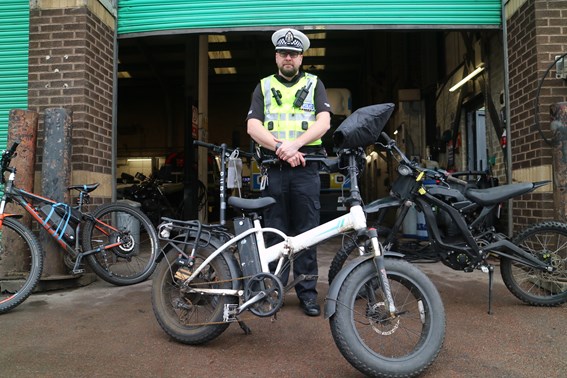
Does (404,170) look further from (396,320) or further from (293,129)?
(396,320)

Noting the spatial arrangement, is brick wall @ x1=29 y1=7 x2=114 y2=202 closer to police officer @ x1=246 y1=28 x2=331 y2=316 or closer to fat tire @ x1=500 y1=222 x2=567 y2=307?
police officer @ x1=246 y1=28 x2=331 y2=316

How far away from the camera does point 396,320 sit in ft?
7.39

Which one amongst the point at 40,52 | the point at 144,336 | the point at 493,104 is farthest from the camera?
the point at 493,104

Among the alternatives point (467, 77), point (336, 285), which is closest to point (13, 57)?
point (336, 285)

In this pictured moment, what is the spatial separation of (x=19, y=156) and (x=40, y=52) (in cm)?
131

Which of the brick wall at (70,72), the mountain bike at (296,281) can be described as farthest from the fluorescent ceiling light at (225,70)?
the mountain bike at (296,281)

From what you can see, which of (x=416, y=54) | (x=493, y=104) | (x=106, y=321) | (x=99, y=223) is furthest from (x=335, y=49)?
(x=106, y=321)

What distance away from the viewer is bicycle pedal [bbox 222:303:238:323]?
8.41ft

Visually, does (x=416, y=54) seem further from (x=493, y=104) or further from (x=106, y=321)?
(x=106, y=321)

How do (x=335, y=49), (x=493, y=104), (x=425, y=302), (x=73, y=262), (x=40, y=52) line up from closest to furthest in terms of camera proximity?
1. (x=425, y=302)
2. (x=73, y=262)
3. (x=40, y=52)
4. (x=493, y=104)
5. (x=335, y=49)

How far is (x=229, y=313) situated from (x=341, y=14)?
3.92 m

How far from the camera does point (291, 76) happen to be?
335 centimetres

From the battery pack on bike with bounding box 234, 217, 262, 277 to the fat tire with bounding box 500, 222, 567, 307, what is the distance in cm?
220

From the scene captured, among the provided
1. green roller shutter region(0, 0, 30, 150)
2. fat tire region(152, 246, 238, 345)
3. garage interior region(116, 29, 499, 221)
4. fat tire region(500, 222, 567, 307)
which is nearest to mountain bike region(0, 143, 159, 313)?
green roller shutter region(0, 0, 30, 150)
